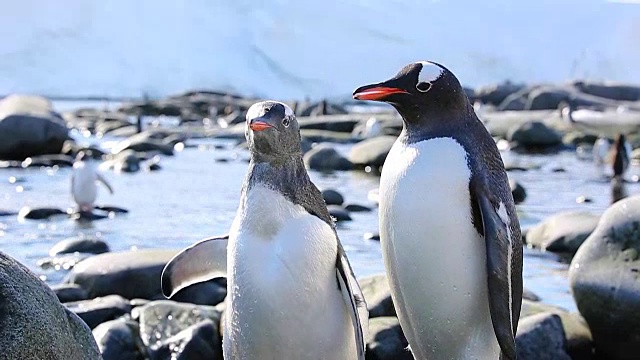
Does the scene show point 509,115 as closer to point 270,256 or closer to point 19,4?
point 270,256

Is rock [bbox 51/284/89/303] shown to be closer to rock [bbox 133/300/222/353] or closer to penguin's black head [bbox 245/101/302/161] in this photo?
rock [bbox 133/300/222/353]

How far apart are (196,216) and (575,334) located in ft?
18.3

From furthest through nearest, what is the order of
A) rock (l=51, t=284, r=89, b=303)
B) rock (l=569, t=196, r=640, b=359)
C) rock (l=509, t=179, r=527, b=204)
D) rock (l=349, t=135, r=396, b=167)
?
rock (l=349, t=135, r=396, b=167), rock (l=509, t=179, r=527, b=204), rock (l=51, t=284, r=89, b=303), rock (l=569, t=196, r=640, b=359)

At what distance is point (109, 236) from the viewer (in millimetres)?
8695

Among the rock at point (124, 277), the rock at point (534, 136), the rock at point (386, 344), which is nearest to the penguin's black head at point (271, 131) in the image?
the rock at point (386, 344)

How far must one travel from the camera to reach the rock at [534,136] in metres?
19.3

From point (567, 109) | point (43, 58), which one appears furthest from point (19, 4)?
point (567, 109)

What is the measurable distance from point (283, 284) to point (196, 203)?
7814mm

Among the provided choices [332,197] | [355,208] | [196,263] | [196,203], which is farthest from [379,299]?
[196,203]

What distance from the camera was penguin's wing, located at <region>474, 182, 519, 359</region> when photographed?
3131 mm

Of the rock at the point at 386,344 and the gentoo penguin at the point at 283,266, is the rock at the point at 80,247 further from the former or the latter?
the gentoo penguin at the point at 283,266

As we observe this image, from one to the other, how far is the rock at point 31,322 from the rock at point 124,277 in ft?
9.14

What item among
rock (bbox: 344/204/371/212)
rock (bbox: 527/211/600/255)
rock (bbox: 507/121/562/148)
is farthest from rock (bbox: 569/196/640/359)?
rock (bbox: 507/121/562/148)

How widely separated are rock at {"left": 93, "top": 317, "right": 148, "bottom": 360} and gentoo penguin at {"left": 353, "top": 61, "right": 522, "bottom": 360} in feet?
5.82
